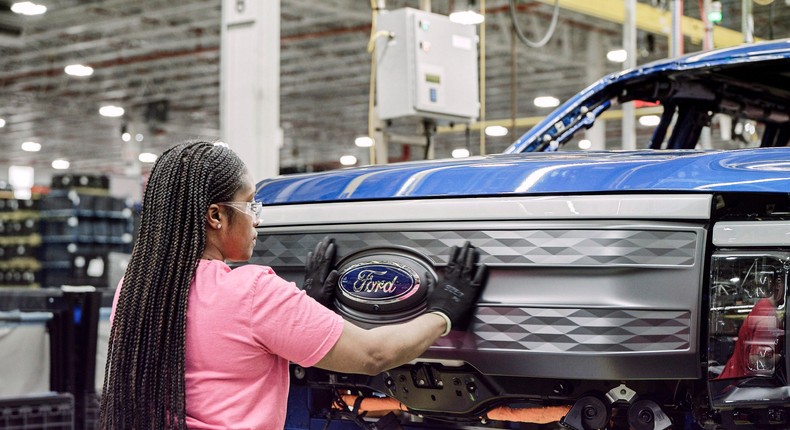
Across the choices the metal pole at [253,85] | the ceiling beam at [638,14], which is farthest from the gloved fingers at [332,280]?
the ceiling beam at [638,14]

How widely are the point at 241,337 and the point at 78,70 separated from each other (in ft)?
70.2

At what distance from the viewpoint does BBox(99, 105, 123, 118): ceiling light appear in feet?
86.7

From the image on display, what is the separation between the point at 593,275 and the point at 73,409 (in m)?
3.90

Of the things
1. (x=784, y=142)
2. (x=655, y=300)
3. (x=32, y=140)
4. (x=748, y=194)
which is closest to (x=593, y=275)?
(x=655, y=300)

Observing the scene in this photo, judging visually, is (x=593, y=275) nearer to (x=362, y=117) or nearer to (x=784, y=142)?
(x=784, y=142)

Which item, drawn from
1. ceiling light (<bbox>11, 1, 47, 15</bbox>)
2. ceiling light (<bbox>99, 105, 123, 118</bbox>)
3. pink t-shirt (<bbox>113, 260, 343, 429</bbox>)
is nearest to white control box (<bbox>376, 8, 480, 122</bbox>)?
pink t-shirt (<bbox>113, 260, 343, 429</bbox>)

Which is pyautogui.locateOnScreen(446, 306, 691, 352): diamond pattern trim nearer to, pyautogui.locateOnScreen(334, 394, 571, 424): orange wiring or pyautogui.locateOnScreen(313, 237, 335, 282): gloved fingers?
pyautogui.locateOnScreen(334, 394, 571, 424): orange wiring

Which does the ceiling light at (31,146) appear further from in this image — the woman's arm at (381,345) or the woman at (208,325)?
the woman's arm at (381,345)

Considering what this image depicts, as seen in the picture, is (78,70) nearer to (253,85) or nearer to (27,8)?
(27,8)

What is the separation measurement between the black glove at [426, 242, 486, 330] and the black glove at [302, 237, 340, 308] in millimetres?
301

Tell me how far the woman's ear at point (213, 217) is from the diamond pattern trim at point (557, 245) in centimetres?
46

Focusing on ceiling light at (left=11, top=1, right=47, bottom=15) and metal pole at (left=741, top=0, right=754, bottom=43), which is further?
ceiling light at (left=11, top=1, right=47, bottom=15)

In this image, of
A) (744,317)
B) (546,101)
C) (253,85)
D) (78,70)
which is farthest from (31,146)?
(744,317)

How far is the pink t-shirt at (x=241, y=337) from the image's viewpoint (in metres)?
2.00
